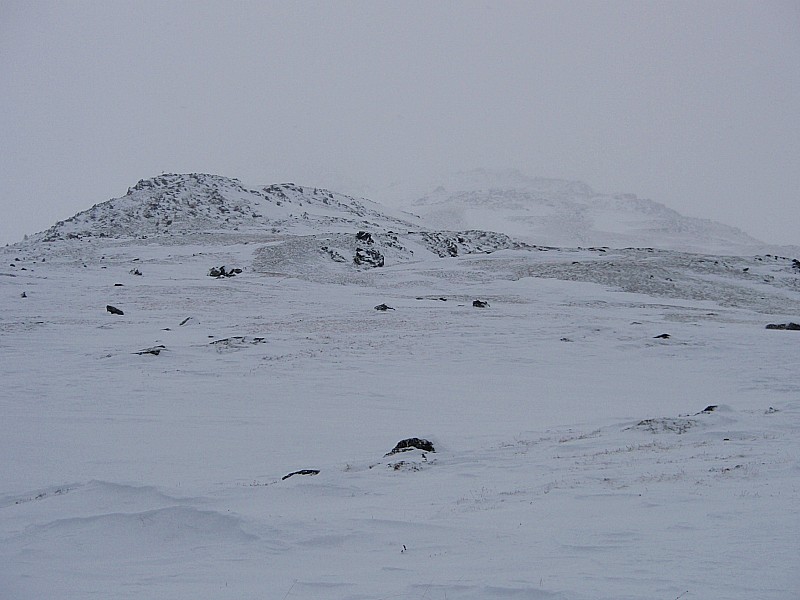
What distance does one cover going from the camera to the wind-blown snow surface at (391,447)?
5.99m

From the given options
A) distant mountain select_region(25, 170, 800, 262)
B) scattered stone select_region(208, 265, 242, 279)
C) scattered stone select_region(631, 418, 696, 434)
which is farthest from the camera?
distant mountain select_region(25, 170, 800, 262)

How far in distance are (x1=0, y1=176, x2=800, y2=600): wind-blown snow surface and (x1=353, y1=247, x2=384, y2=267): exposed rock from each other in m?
18.4

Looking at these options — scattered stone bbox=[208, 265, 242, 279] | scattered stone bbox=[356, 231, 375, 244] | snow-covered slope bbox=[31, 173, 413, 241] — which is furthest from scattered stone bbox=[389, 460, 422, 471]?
snow-covered slope bbox=[31, 173, 413, 241]

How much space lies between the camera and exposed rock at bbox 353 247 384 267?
49.4m

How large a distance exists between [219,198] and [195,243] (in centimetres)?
1900

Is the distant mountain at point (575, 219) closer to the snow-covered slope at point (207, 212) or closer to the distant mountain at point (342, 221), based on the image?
the distant mountain at point (342, 221)

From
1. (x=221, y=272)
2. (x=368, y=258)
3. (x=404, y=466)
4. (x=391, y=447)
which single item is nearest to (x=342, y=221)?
(x=368, y=258)

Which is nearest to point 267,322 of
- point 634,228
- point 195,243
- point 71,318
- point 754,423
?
→ point 71,318

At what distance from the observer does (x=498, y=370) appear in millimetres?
18953

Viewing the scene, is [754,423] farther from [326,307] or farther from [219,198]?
[219,198]

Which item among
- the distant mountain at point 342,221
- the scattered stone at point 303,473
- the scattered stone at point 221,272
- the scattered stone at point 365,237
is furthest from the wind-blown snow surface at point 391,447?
the distant mountain at point 342,221

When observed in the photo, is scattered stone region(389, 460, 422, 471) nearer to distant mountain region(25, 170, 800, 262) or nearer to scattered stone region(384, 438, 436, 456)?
scattered stone region(384, 438, 436, 456)

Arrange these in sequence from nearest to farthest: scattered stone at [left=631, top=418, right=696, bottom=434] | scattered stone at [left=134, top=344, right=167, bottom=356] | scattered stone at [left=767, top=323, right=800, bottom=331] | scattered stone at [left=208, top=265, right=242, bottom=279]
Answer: scattered stone at [left=631, top=418, right=696, bottom=434], scattered stone at [left=134, top=344, right=167, bottom=356], scattered stone at [left=767, top=323, right=800, bottom=331], scattered stone at [left=208, top=265, right=242, bottom=279]

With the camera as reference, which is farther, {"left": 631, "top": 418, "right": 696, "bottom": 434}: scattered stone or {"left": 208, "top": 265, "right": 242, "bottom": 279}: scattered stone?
{"left": 208, "top": 265, "right": 242, "bottom": 279}: scattered stone
